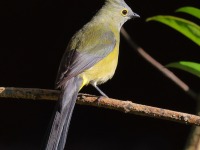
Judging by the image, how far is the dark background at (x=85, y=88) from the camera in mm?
6312

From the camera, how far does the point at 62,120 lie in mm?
2818

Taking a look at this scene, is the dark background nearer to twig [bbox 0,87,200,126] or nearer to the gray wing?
the gray wing

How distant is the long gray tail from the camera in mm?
2656

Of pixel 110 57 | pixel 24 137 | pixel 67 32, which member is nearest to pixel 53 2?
pixel 67 32

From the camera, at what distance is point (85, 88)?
6.41m

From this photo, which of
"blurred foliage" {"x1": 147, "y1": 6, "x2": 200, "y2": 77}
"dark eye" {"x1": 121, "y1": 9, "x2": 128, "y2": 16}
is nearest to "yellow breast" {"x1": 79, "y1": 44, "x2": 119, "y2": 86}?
"dark eye" {"x1": 121, "y1": 9, "x2": 128, "y2": 16}

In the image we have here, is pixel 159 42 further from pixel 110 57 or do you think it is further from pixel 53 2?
pixel 110 57

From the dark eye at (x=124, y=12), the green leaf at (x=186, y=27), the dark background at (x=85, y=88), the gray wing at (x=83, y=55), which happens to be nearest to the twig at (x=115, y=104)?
the gray wing at (x=83, y=55)

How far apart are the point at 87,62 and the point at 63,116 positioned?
0.56m

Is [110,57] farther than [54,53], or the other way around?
[54,53]

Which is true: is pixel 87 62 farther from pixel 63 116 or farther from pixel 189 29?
pixel 189 29

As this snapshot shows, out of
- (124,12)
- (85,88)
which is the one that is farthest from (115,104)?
(85,88)

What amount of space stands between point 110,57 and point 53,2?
2941 mm

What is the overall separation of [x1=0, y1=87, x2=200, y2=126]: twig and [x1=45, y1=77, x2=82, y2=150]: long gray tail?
0.05 meters
